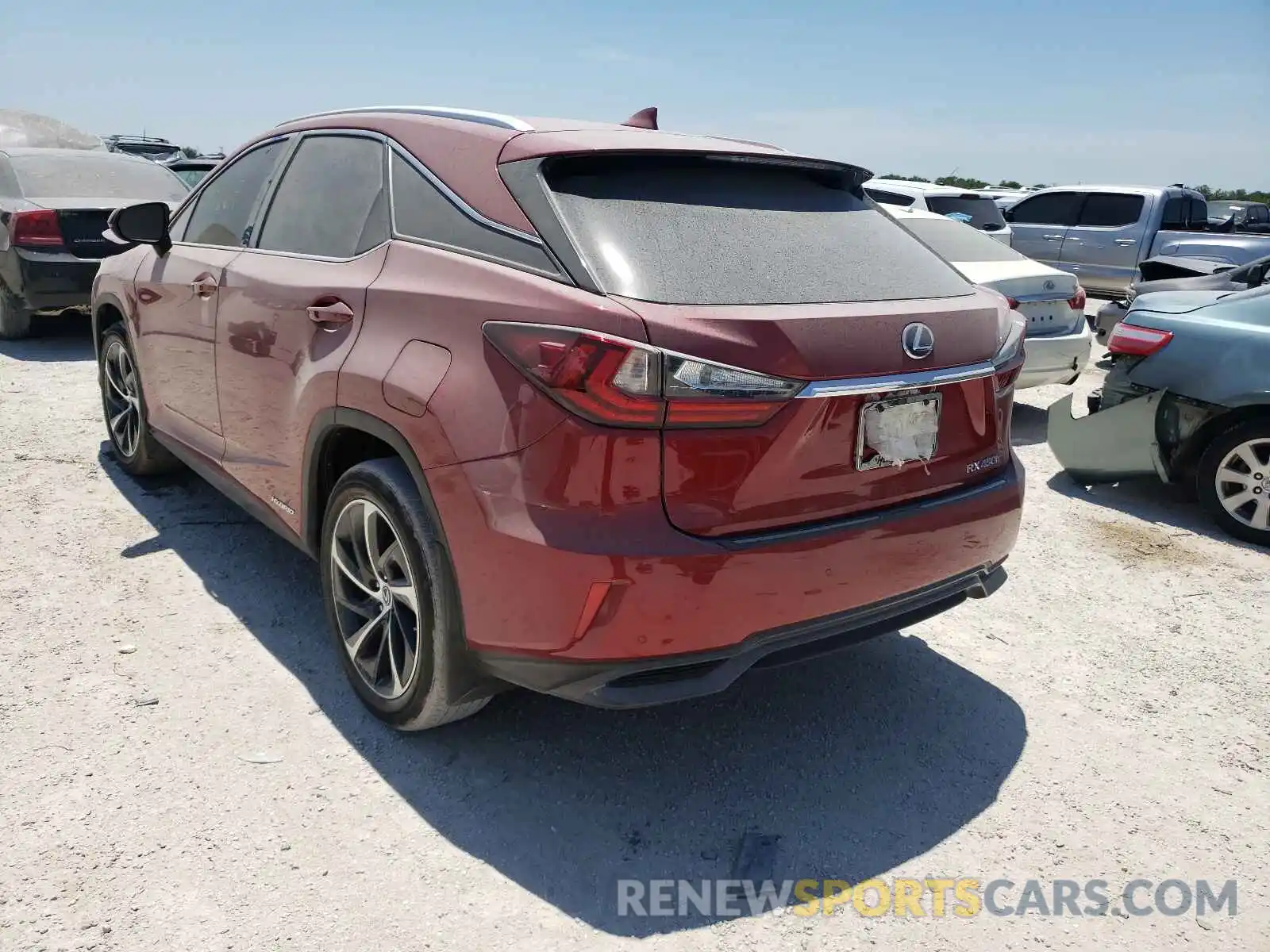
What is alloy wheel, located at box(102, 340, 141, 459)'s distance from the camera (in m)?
4.81

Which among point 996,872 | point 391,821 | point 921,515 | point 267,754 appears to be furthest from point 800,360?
point 267,754

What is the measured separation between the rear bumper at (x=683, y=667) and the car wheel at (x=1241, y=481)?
331 centimetres

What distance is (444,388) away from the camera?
7.95 ft

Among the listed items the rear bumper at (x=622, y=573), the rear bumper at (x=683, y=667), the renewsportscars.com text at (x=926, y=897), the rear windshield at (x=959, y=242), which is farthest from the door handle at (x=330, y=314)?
the rear windshield at (x=959, y=242)

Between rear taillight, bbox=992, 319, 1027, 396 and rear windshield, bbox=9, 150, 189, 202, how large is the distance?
8256mm

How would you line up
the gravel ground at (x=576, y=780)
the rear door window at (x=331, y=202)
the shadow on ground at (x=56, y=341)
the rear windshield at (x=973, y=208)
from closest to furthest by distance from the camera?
the gravel ground at (x=576, y=780)
the rear door window at (x=331, y=202)
the shadow on ground at (x=56, y=341)
the rear windshield at (x=973, y=208)

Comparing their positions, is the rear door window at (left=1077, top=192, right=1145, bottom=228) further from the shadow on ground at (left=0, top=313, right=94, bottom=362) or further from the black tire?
the black tire

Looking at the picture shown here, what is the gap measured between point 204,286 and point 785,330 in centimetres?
255

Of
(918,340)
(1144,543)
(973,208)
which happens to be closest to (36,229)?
(918,340)

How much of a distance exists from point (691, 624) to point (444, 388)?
2.77ft

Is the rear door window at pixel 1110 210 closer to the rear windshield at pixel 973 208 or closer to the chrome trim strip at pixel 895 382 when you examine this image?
the rear windshield at pixel 973 208

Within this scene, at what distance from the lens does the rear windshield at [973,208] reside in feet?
39.2

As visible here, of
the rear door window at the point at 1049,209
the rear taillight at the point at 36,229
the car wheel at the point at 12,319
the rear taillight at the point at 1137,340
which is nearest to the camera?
the rear taillight at the point at 1137,340

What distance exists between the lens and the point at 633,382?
2.16m
